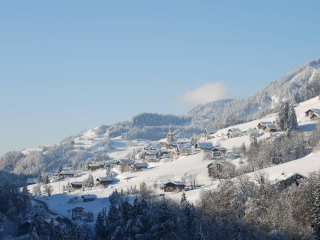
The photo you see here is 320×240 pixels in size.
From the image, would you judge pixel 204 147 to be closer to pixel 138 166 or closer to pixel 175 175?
pixel 138 166

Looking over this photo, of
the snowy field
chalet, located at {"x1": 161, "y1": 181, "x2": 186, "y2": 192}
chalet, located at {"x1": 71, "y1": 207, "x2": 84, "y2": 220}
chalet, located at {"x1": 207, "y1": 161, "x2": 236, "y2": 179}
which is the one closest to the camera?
the snowy field

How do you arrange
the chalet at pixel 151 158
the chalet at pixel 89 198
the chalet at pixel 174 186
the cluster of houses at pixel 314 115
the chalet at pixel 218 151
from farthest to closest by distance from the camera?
the chalet at pixel 151 158 → the cluster of houses at pixel 314 115 → the chalet at pixel 218 151 → the chalet at pixel 89 198 → the chalet at pixel 174 186

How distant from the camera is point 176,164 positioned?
96.8 m

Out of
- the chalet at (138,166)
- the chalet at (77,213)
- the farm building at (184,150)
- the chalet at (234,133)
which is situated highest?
the chalet at (234,133)

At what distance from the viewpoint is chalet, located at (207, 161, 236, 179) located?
241ft

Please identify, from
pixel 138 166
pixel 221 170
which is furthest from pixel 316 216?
pixel 138 166

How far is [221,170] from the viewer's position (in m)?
77.9

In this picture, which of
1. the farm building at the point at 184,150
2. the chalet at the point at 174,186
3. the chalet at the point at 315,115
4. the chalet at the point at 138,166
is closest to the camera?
the chalet at the point at 174,186

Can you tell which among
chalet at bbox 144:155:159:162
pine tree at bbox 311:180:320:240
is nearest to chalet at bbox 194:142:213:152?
chalet at bbox 144:155:159:162

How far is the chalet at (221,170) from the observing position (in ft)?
241

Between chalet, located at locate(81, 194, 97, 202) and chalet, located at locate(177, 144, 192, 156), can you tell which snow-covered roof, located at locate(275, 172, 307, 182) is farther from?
chalet, located at locate(177, 144, 192, 156)

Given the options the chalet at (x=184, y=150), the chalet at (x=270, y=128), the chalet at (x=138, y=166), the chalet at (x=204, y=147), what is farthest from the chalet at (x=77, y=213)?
the chalet at (x=270, y=128)

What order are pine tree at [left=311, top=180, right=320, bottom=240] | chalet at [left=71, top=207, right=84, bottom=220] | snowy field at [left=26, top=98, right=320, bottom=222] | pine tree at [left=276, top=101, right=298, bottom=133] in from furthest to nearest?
pine tree at [left=276, top=101, right=298, bottom=133] < chalet at [left=71, top=207, right=84, bottom=220] < snowy field at [left=26, top=98, right=320, bottom=222] < pine tree at [left=311, top=180, right=320, bottom=240]

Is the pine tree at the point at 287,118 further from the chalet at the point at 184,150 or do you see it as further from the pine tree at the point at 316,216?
the pine tree at the point at 316,216
